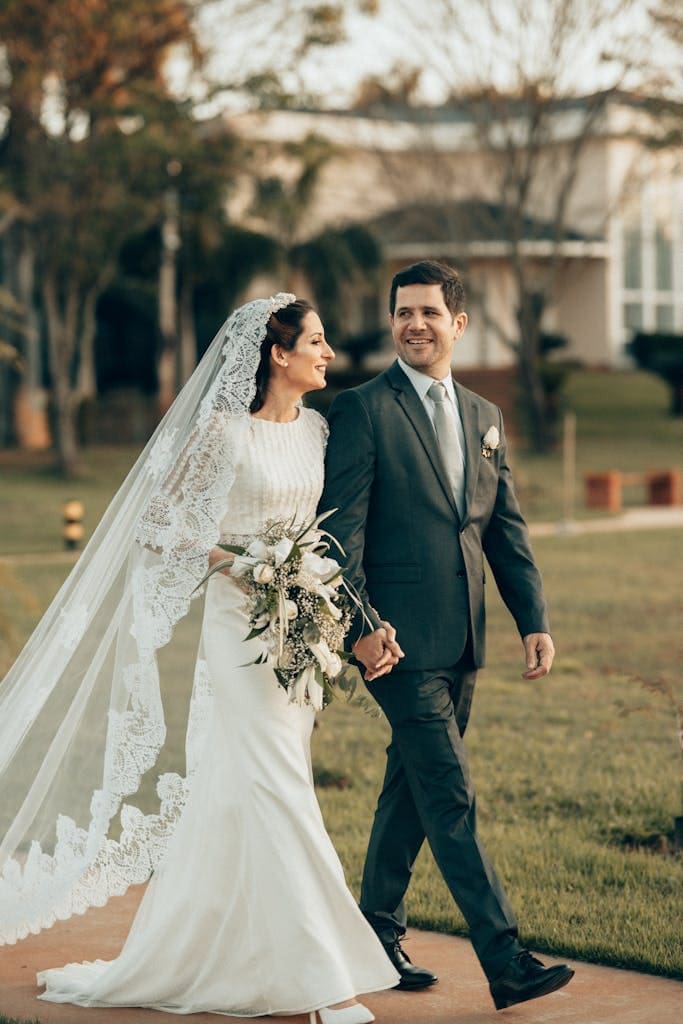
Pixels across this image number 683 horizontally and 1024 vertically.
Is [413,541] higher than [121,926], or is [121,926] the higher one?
[413,541]

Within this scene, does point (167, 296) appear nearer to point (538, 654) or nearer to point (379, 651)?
point (538, 654)

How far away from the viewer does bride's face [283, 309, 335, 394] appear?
16.5ft

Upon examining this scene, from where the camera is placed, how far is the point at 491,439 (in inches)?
196

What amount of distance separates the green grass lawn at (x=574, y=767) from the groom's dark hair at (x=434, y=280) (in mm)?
1760

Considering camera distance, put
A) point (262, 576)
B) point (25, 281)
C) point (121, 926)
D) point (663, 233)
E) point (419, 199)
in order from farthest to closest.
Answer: point (663, 233) → point (25, 281) → point (419, 199) → point (121, 926) → point (262, 576)

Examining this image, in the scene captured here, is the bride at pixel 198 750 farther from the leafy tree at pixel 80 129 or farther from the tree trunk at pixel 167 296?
the tree trunk at pixel 167 296

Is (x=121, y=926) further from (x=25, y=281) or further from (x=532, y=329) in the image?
(x=25, y=281)

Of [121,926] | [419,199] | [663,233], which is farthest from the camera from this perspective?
[663,233]

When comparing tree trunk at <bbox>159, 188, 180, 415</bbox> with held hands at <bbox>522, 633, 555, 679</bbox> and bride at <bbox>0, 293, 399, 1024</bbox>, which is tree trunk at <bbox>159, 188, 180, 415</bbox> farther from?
held hands at <bbox>522, 633, 555, 679</bbox>

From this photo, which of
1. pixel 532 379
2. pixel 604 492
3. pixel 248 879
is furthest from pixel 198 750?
pixel 532 379

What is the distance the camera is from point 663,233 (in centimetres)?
4481

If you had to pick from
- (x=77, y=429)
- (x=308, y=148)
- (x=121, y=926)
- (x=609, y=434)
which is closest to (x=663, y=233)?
(x=609, y=434)

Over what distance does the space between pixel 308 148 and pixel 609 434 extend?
9.07 meters

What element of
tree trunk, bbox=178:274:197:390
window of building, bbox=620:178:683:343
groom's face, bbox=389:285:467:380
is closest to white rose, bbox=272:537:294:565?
groom's face, bbox=389:285:467:380
